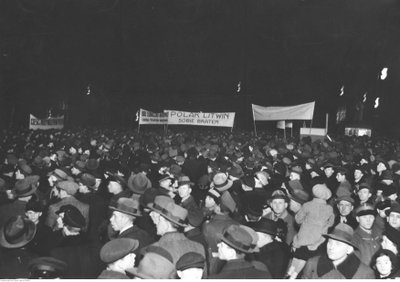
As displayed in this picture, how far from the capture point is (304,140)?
55.7ft

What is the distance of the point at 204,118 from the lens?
1828cm

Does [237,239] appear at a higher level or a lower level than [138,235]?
higher

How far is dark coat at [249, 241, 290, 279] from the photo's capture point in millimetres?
4365

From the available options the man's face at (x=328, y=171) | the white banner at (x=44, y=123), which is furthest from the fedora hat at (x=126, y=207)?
the white banner at (x=44, y=123)

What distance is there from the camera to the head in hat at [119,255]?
3.33 meters

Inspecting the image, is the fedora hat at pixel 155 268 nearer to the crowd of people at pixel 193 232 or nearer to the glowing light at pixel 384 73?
the crowd of people at pixel 193 232

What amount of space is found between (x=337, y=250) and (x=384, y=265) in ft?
1.30

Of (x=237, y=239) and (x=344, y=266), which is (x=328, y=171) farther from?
(x=237, y=239)

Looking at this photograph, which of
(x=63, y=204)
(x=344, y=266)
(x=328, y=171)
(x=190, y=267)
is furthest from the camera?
(x=328, y=171)

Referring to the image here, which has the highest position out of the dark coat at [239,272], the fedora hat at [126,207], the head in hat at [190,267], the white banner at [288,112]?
the white banner at [288,112]

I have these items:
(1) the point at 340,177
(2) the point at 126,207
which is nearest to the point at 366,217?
(2) the point at 126,207

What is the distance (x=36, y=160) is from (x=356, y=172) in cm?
668

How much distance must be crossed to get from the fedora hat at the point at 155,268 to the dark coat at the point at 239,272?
1.24 feet

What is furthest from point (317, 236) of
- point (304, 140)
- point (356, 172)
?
point (304, 140)
